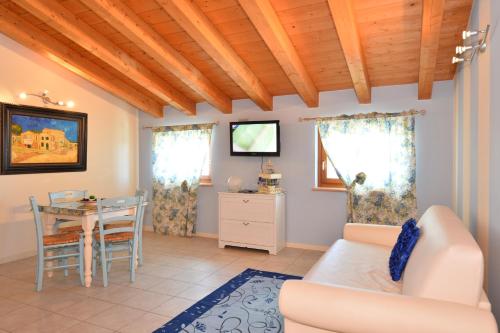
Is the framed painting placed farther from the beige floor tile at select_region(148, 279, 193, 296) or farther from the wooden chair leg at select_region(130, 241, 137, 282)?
the beige floor tile at select_region(148, 279, 193, 296)

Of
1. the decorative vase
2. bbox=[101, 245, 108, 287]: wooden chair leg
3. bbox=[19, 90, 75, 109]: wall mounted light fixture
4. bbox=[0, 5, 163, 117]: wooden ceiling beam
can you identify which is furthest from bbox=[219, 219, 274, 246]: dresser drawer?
bbox=[19, 90, 75, 109]: wall mounted light fixture

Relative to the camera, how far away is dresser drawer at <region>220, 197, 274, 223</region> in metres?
4.48

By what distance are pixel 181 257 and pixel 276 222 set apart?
1.28 m

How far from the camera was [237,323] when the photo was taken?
8.45 feet

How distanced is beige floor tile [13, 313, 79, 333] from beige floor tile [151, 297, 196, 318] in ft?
2.04

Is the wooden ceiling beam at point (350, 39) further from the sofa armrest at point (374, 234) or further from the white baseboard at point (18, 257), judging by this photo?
the white baseboard at point (18, 257)

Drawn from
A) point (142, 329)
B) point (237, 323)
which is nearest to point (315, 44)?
point (237, 323)

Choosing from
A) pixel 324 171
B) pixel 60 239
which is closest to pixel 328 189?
pixel 324 171

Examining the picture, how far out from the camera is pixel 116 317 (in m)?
2.68

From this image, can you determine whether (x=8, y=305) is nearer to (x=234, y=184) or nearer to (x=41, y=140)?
(x=41, y=140)

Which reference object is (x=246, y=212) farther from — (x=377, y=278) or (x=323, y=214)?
(x=377, y=278)

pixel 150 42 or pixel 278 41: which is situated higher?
pixel 150 42

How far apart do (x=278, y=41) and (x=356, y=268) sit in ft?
6.79

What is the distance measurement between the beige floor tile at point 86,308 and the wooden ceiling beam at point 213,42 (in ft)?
8.24
